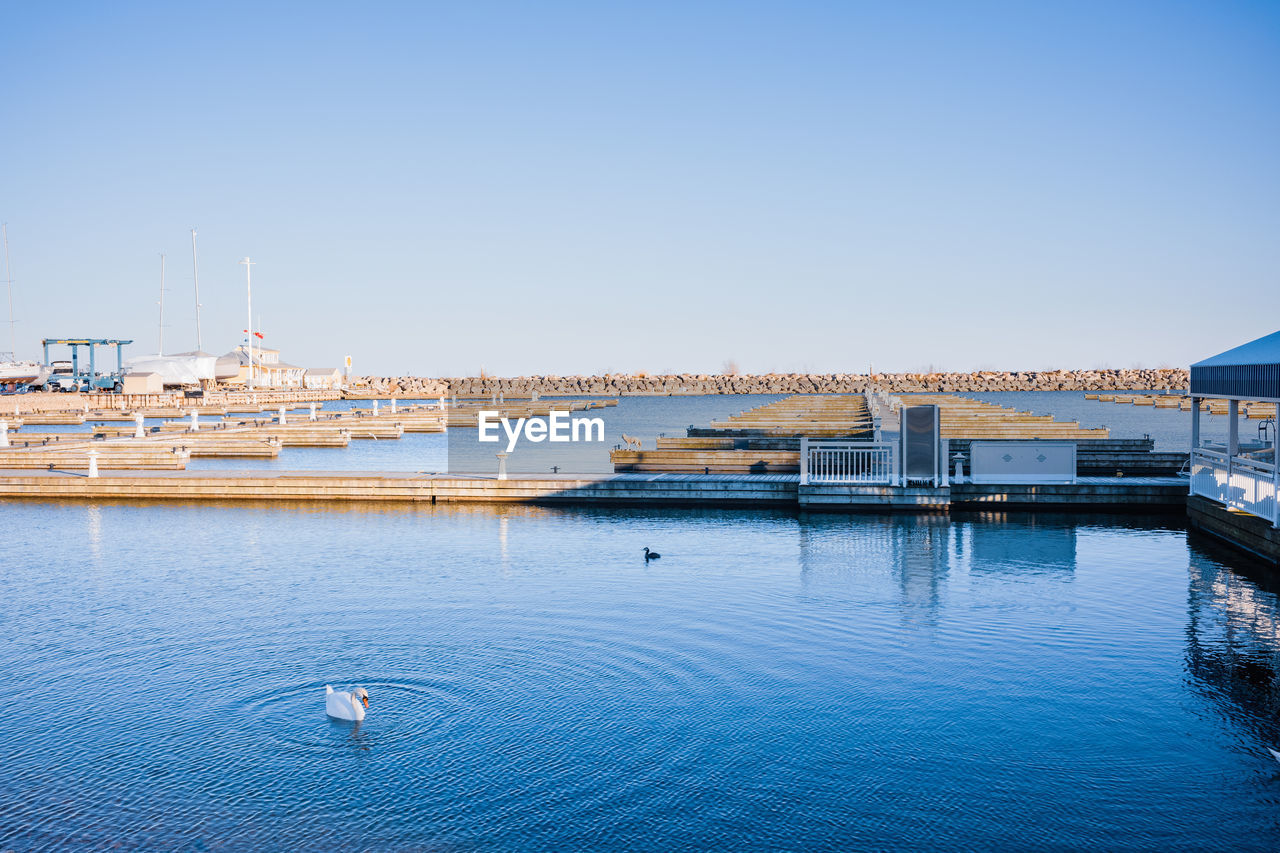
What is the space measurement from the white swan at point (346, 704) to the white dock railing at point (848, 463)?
50.1 ft

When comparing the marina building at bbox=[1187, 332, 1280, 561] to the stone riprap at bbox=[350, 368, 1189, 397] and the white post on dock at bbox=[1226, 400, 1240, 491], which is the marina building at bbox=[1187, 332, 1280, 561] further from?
the stone riprap at bbox=[350, 368, 1189, 397]

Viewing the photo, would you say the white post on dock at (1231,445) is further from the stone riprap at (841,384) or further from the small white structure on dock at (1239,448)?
the stone riprap at (841,384)

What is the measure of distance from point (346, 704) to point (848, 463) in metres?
17.6

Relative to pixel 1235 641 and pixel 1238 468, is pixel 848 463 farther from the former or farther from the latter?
pixel 1235 641

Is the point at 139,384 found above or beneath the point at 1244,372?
above

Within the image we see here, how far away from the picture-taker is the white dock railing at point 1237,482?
1675 cm

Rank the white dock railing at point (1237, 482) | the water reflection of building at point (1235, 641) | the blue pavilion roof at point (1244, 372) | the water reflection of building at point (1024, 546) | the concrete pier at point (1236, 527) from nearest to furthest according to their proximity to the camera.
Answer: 1. the water reflection of building at point (1235, 641)
2. the blue pavilion roof at point (1244, 372)
3. the concrete pier at point (1236, 527)
4. the white dock railing at point (1237, 482)
5. the water reflection of building at point (1024, 546)

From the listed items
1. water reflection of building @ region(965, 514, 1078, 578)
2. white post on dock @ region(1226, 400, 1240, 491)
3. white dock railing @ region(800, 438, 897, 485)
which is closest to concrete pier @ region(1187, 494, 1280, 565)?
white post on dock @ region(1226, 400, 1240, 491)

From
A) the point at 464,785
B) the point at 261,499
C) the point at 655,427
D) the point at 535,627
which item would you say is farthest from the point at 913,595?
the point at 655,427

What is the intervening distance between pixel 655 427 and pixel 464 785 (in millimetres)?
65346

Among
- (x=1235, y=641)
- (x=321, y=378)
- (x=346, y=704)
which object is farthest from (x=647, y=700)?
(x=321, y=378)

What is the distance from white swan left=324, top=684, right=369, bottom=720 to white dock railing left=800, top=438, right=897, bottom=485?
15.3 m

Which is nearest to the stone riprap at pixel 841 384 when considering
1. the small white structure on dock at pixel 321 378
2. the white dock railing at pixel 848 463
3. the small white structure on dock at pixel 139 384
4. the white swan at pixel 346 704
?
the small white structure on dock at pixel 321 378

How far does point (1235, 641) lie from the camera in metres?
12.5
